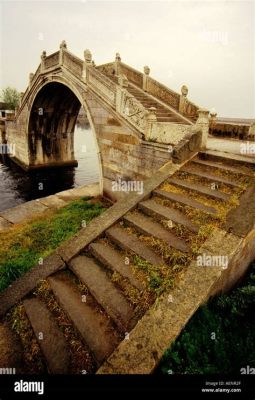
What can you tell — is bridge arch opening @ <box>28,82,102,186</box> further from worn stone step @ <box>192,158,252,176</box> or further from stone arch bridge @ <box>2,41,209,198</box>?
worn stone step @ <box>192,158,252,176</box>

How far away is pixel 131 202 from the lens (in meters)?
5.62

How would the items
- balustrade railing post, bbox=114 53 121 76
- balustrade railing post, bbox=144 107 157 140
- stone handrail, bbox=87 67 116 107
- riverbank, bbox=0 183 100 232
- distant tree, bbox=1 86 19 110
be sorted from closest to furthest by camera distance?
balustrade railing post, bbox=144 107 157 140, riverbank, bbox=0 183 100 232, stone handrail, bbox=87 67 116 107, balustrade railing post, bbox=114 53 121 76, distant tree, bbox=1 86 19 110

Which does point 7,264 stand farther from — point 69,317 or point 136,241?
point 136,241

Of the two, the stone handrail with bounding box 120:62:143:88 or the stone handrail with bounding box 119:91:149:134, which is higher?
the stone handrail with bounding box 120:62:143:88

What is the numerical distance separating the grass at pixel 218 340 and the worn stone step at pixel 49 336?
1.30 m


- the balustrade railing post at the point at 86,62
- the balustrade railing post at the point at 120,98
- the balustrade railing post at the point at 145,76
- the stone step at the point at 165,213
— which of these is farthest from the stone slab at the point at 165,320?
the balustrade railing post at the point at 145,76

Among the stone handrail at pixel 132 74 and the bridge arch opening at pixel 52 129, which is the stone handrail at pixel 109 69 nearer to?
the stone handrail at pixel 132 74

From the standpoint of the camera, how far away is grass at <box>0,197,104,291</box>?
5523mm

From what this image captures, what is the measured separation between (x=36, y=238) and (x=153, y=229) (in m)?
3.83

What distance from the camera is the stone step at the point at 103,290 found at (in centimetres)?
355

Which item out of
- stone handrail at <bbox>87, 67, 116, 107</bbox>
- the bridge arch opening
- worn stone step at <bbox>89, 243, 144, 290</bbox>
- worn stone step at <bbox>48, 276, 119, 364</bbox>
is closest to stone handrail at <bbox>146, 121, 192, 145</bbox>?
stone handrail at <bbox>87, 67, 116, 107</bbox>

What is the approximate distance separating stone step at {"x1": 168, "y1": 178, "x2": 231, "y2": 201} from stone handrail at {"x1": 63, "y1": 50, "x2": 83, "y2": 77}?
8513mm

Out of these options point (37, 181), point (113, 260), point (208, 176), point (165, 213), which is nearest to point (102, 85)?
point (208, 176)

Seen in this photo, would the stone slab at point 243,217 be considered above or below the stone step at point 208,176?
below
